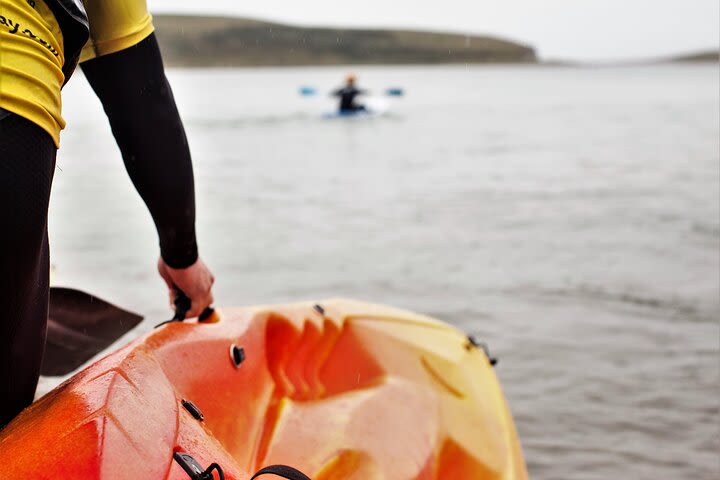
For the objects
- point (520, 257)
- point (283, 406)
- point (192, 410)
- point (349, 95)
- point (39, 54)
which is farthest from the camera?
point (349, 95)

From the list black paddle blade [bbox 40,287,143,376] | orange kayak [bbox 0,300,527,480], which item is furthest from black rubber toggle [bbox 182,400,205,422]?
black paddle blade [bbox 40,287,143,376]

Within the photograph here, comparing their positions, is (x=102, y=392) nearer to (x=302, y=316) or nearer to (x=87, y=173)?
(x=302, y=316)

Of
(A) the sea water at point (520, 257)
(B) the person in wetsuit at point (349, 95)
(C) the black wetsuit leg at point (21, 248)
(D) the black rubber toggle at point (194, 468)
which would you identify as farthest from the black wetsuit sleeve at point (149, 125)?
(B) the person in wetsuit at point (349, 95)

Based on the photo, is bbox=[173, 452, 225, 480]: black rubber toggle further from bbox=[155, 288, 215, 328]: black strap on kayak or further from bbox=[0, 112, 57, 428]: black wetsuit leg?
bbox=[155, 288, 215, 328]: black strap on kayak

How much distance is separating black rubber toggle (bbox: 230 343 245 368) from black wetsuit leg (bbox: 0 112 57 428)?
724 mm

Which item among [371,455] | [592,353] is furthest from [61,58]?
[592,353]

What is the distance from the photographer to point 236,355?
2107 mm

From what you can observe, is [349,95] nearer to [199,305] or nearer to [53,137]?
[199,305]

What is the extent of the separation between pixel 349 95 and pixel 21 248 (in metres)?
20.4

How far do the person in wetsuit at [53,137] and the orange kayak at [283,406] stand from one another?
132mm

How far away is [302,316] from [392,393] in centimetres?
38

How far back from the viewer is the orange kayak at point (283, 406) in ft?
4.25

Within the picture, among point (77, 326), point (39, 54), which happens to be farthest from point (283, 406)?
point (39, 54)

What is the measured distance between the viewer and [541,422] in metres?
3.96
